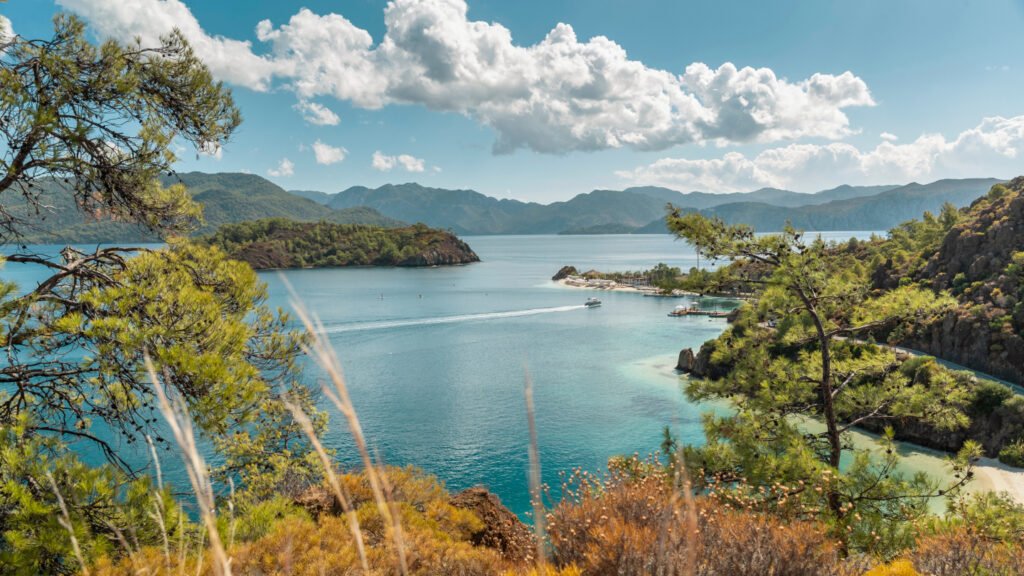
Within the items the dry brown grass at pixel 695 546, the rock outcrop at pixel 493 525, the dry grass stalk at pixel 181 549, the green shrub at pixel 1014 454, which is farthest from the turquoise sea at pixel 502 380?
the green shrub at pixel 1014 454

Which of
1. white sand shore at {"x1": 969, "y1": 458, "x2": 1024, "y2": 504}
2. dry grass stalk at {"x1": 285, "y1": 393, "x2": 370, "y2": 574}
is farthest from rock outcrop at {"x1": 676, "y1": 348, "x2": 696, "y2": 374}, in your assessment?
dry grass stalk at {"x1": 285, "y1": 393, "x2": 370, "y2": 574}

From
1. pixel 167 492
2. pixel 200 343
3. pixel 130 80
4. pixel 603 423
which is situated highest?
pixel 130 80

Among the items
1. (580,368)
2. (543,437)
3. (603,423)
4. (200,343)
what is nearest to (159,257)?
(200,343)

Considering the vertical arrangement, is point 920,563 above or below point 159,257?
below

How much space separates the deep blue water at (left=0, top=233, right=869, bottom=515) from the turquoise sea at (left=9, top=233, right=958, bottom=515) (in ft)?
0.37

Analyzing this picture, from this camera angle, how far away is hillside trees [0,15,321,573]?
4520 mm

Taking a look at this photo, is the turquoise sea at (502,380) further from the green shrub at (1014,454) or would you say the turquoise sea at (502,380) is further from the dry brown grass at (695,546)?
the green shrub at (1014,454)

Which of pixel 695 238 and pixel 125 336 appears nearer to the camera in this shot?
pixel 125 336

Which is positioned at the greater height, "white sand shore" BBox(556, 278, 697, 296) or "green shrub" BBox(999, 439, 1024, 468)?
"white sand shore" BBox(556, 278, 697, 296)

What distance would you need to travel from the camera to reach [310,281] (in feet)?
389

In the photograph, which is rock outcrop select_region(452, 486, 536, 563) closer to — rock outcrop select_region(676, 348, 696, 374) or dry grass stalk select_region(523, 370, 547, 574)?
dry grass stalk select_region(523, 370, 547, 574)

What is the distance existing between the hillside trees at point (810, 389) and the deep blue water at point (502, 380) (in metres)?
1.69

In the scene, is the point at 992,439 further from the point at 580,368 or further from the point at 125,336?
the point at 125,336

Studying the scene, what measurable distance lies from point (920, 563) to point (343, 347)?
50.6 meters
